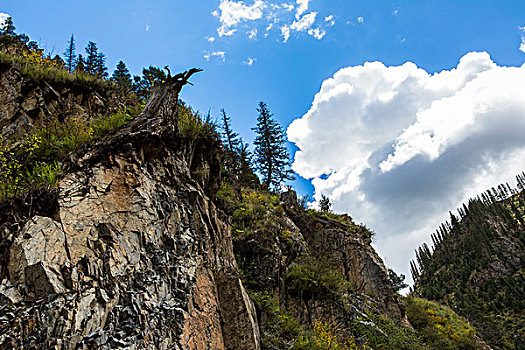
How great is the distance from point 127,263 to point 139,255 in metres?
0.32

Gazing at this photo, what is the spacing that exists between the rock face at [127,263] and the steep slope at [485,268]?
4225 cm

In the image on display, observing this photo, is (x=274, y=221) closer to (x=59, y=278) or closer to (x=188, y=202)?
(x=188, y=202)

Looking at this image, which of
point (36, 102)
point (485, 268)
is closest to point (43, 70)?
point (36, 102)

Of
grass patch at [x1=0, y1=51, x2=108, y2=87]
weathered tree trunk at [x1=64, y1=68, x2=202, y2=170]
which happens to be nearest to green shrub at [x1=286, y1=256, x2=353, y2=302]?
weathered tree trunk at [x1=64, y1=68, x2=202, y2=170]

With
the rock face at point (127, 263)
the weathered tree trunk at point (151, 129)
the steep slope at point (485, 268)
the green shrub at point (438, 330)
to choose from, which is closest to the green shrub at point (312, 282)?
the rock face at point (127, 263)

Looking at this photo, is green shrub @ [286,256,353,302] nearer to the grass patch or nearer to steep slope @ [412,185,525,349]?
the grass patch

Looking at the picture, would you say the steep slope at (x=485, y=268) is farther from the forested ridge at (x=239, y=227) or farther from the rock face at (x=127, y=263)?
the rock face at (x=127, y=263)

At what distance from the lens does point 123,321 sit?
4535 millimetres

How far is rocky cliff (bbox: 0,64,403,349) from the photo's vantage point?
4.11 metres

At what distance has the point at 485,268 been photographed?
60.0m

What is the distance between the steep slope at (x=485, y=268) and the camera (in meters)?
42.0

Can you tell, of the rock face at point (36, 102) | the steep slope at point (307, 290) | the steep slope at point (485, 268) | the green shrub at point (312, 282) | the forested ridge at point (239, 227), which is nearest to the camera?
the forested ridge at point (239, 227)

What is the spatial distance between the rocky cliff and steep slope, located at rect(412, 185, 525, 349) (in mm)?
40458

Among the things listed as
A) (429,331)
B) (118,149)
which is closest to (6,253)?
(118,149)
